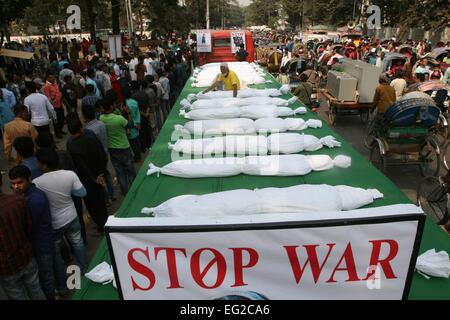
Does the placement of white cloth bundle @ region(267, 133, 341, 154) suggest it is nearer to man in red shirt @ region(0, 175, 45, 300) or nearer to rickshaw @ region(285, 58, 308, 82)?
man in red shirt @ region(0, 175, 45, 300)

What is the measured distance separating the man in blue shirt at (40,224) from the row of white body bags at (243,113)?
156 inches

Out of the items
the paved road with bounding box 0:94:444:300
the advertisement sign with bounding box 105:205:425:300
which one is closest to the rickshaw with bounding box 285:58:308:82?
the paved road with bounding box 0:94:444:300

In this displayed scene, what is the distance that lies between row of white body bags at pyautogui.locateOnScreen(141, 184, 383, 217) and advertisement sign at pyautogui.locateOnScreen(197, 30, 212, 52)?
1412cm

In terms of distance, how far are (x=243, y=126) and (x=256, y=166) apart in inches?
69.5

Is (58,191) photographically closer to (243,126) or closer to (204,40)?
(243,126)

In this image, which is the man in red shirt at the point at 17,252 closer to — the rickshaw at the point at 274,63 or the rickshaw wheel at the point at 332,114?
the rickshaw wheel at the point at 332,114

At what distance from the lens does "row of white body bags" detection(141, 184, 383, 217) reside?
3299 millimetres

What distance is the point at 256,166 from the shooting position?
461 centimetres

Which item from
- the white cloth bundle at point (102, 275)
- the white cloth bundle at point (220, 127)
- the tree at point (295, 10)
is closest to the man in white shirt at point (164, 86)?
the white cloth bundle at point (220, 127)

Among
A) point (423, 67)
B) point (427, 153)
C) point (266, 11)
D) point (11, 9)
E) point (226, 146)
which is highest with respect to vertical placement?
point (266, 11)

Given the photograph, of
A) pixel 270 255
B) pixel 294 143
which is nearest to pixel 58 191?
pixel 270 255

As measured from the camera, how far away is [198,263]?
215 cm

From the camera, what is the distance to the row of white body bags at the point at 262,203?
10.8ft
